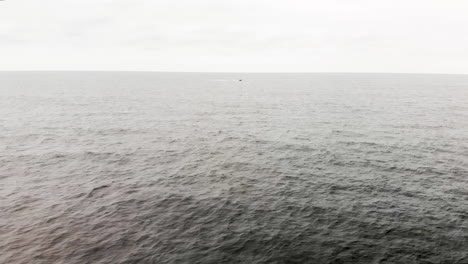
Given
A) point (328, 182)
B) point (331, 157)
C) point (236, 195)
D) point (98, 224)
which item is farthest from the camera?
point (331, 157)

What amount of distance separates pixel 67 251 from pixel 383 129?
70846 millimetres

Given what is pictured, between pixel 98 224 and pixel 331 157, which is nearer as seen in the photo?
pixel 98 224

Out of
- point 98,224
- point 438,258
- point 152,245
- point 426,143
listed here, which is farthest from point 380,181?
point 98,224

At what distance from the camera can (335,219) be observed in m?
32.7

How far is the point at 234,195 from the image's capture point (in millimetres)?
38562

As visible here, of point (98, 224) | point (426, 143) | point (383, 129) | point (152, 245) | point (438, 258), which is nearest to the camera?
point (438, 258)

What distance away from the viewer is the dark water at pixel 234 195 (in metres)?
27.4

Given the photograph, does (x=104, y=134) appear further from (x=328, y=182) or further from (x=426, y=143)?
(x=426, y=143)

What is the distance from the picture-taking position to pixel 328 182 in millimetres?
42375

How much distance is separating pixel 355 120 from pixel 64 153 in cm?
7216

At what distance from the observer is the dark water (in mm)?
27359

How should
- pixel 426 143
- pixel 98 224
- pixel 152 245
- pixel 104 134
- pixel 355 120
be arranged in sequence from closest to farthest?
pixel 152 245 < pixel 98 224 < pixel 426 143 < pixel 104 134 < pixel 355 120

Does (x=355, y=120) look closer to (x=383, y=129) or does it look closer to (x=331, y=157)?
(x=383, y=129)

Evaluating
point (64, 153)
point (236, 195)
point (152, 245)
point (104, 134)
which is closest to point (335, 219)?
point (236, 195)
